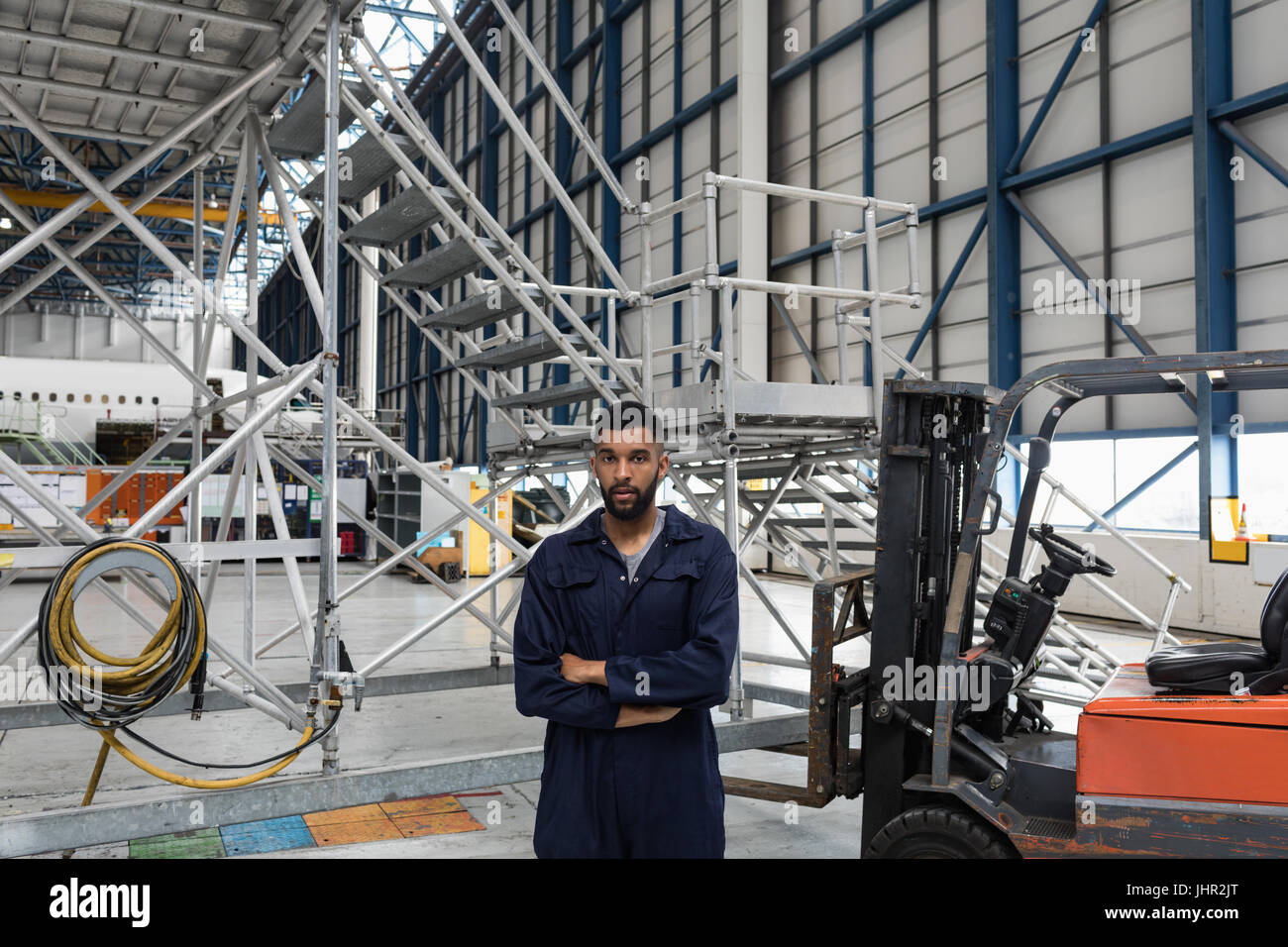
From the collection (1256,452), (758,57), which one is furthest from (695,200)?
(758,57)

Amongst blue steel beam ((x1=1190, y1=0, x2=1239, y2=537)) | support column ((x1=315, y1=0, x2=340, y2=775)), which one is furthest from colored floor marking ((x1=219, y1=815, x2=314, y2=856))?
blue steel beam ((x1=1190, y1=0, x2=1239, y2=537))

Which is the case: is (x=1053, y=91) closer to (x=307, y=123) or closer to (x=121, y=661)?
(x=307, y=123)

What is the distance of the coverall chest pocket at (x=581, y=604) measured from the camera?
3.54 meters

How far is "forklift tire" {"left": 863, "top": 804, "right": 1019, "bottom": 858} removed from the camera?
4652 mm

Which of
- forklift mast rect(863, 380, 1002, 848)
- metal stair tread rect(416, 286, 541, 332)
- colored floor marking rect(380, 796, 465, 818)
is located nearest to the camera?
forklift mast rect(863, 380, 1002, 848)

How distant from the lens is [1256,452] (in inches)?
546

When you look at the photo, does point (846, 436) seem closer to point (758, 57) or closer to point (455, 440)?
point (758, 57)

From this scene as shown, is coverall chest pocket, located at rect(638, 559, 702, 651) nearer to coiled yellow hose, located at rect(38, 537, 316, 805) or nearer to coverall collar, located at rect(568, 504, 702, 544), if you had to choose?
coverall collar, located at rect(568, 504, 702, 544)

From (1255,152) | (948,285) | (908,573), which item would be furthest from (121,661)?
(948,285)

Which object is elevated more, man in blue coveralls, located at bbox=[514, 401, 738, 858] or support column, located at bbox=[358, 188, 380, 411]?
support column, located at bbox=[358, 188, 380, 411]

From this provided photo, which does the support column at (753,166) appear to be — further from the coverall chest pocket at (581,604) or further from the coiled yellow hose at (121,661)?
the coverall chest pocket at (581,604)

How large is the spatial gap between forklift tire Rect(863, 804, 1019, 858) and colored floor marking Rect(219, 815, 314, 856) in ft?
11.5

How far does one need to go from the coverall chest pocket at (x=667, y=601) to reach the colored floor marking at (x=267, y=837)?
11.9 feet

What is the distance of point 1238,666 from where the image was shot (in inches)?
176
